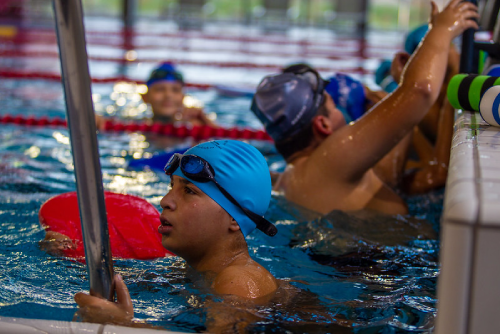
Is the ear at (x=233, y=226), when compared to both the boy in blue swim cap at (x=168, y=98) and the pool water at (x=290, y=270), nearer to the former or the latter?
the pool water at (x=290, y=270)

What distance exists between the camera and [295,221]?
2877mm

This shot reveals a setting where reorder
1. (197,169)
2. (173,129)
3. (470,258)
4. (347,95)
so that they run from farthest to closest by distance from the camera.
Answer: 1. (173,129)
2. (347,95)
3. (197,169)
4. (470,258)

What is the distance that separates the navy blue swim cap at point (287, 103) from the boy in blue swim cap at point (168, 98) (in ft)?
10.3

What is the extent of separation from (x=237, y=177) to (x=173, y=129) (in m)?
3.83

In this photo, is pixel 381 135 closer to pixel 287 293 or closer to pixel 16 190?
pixel 287 293

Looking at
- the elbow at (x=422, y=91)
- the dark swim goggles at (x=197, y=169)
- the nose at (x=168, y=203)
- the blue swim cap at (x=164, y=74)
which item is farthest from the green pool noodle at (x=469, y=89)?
the blue swim cap at (x=164, y=74)

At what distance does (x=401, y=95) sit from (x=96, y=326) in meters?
1.61

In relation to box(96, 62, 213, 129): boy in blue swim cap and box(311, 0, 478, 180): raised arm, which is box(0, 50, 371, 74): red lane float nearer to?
box(96, 62, 213, 129): boy in blue swim cap

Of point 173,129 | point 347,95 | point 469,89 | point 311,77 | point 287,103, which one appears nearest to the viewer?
point 469,89

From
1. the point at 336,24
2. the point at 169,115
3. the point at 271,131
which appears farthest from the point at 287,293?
the point at 336,24

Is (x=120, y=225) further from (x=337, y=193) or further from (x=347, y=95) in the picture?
(x=347, y=95)

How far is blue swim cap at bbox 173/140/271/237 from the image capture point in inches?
76.2

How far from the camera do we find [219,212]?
1.93 meters

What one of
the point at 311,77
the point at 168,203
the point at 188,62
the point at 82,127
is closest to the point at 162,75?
the point at 311,77
